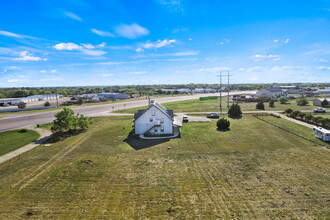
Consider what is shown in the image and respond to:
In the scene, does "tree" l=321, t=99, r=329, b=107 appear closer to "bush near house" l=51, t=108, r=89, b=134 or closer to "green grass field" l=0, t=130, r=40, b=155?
"bush near house" l=51, t=108, r=89, b=134

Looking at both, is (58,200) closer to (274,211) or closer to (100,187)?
(100,187)

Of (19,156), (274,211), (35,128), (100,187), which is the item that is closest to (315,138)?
(274,211)

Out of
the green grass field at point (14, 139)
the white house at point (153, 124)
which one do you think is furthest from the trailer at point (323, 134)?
the green grass field at point (14, 139)

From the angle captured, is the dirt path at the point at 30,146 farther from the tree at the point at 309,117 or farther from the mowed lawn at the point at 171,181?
the tree at the point at 309,117

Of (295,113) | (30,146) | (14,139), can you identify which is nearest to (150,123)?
(30,146)

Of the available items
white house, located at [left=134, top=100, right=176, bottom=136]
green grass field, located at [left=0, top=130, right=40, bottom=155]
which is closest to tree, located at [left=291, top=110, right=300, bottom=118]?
white house, located at [left=134, top=100, right=176, bottom=136]

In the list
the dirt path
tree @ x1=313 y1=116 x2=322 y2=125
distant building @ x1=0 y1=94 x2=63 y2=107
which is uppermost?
distant building @ x1=0 y1=94 x2=63 y2=107
